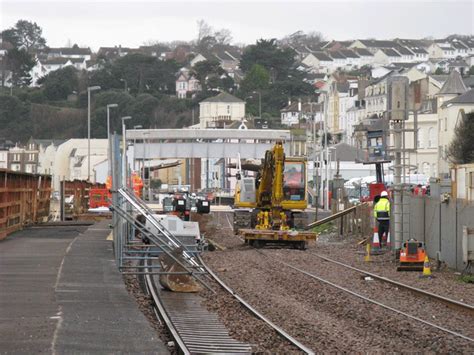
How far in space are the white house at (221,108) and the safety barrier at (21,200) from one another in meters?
132

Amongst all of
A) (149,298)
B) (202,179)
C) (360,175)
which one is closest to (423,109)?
(360,175)

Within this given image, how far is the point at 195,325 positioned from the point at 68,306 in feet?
6.35

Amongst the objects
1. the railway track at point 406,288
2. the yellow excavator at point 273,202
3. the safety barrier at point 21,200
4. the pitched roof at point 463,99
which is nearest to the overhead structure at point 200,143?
the pitched roof at point 463,99

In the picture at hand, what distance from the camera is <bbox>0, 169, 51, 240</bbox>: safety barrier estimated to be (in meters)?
33.6

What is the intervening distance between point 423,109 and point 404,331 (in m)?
102

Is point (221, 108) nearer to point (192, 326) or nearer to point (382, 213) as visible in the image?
point (382, 213)

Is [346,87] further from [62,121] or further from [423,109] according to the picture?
[423,109]

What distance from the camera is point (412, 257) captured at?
29.8 metres

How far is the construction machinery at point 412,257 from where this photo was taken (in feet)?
96.9

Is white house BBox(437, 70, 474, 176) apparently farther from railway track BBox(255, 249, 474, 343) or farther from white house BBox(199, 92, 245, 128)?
white house BBox(199, 92, 245, 128)

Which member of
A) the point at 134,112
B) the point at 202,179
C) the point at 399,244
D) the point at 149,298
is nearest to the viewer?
the point at 149,298

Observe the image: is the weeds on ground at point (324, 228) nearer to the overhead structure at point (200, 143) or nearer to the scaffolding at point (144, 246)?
the scaffolding at point (144, 246)

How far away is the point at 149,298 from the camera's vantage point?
853 inches

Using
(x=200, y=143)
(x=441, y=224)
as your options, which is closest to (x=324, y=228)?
(x=441, y=224)
